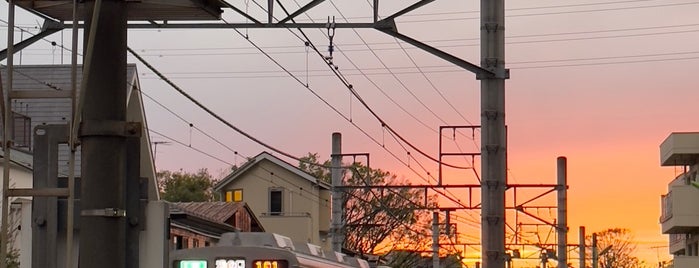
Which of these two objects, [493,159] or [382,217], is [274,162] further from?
[493,159]

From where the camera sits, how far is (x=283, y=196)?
6650 cm

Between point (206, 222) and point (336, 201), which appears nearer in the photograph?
point (336, 201)

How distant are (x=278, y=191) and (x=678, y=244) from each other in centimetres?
2322

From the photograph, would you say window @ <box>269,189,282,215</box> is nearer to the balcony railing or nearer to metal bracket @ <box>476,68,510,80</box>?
the balcony railing

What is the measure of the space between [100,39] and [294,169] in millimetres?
61549

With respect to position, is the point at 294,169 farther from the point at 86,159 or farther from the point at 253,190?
the point at 86,159

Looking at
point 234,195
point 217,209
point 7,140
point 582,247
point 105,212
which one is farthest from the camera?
point 234,195

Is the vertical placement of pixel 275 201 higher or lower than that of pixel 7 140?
higher

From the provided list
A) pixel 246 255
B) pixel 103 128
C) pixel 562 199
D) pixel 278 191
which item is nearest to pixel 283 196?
pixel 278 191

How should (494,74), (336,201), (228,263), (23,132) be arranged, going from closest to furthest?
1. (228,263)
2. (494,74)
3. (23,132)
4. (336,201)

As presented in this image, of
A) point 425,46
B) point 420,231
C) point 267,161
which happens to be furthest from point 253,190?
point 425,46

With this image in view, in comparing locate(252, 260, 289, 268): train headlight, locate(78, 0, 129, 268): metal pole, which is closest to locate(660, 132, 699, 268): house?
locate(252, 260, 289, 268): train headlight

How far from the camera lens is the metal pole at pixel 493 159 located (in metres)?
19.0

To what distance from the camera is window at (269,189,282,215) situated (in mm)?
66438
